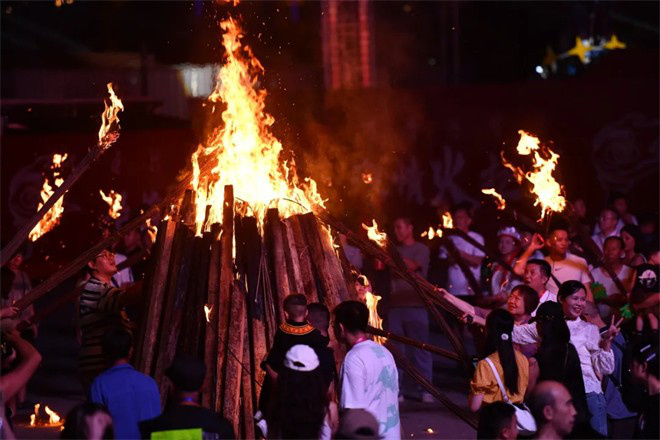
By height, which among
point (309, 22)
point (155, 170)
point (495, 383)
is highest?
point (309, 22)

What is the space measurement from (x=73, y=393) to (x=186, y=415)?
23.0 feet

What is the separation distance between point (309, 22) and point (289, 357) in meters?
19.2

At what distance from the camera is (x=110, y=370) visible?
663cm

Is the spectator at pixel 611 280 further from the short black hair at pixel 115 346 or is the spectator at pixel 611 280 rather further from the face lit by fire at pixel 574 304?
the short black hair at pixel 115 346

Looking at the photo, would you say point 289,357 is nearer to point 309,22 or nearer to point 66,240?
point 66,240

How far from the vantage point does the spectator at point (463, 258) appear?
12.7 m

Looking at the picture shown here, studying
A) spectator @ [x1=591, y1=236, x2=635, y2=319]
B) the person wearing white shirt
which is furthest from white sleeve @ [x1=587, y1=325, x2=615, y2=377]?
spectator @ [x1=591, y1=236, x2=635, y2=319]

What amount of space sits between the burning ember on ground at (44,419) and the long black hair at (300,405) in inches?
198

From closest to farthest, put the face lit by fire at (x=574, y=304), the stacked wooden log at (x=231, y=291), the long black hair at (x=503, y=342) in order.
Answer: the long black hair at (x=503, y=342) < the face lit by fire at (x=574, y=304) < the stacked wooden log at (x=231, y=291)

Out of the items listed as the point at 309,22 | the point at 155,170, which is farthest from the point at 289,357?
the point at 309,22

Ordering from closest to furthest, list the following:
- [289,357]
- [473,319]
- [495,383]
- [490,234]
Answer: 1. [289,357]
2. [495,383]
3. [473,319]
4. [490,234]

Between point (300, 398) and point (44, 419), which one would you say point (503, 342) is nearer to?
point (300, 398)

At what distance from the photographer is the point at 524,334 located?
Answer: 25.6 feet

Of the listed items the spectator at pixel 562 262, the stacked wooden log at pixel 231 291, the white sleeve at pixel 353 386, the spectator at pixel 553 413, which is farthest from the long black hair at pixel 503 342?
the spectator at pixel 562 262
